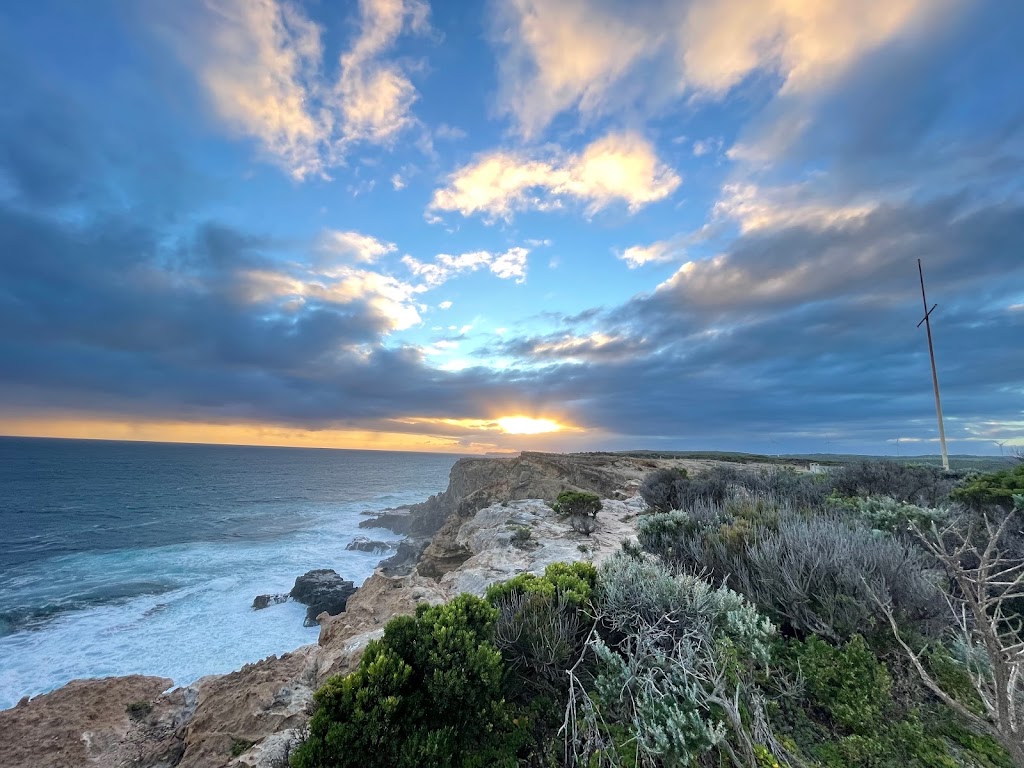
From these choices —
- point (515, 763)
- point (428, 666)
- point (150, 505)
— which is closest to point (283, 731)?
point (428, 666)

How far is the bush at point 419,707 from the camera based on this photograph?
3.24 meters

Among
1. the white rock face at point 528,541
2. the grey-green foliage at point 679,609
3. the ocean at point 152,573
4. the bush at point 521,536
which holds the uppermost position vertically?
the grey-green foliage at point 679,609

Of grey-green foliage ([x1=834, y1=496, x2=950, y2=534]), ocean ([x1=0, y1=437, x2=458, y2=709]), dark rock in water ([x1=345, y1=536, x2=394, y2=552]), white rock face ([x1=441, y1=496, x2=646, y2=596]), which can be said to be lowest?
dark rock in water ([x1=345, y1=536, x2=394, y2=552])

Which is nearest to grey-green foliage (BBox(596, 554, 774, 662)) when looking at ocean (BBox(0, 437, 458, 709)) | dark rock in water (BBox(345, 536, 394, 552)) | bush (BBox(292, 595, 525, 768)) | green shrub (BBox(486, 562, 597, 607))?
green shrub (BBox(486, 562, 597, 607))

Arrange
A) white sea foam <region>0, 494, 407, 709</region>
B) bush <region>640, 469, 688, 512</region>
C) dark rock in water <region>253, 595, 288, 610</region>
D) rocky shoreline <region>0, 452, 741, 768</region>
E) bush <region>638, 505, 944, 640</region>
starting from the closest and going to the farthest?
1. bush <region>638, 505, 944, 640</region>
2. rocky shoreline <region>0, 452, 741, 768</region>
3. white sea foam <region>0, 494, 407, 709</region>
4. bush <region>640, 469, 688, 512</region>
5. dark rock in water <region>253, 595, 288, 610</region>

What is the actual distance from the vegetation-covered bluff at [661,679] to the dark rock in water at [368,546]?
94.9 ft

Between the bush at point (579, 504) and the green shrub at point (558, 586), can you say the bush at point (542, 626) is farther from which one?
the bush at point (579, 504)

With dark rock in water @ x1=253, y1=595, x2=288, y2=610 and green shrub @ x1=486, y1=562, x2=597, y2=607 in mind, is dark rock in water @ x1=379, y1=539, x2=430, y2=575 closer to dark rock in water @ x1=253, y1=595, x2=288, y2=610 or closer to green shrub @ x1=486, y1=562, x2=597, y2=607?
dark rock in water @ x1=253, y1=595, x2=288, y2=610

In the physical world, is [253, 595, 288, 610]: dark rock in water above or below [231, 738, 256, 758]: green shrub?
below

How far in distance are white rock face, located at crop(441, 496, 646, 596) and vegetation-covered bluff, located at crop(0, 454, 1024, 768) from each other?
297cm

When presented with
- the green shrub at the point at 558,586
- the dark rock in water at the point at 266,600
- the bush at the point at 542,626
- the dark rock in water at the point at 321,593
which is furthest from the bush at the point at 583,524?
the dark rock in water at the point at 266,600

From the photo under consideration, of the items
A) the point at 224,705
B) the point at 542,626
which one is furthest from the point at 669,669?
the point at 224,705

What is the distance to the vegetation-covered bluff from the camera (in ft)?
10.5

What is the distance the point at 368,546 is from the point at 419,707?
33.6m
